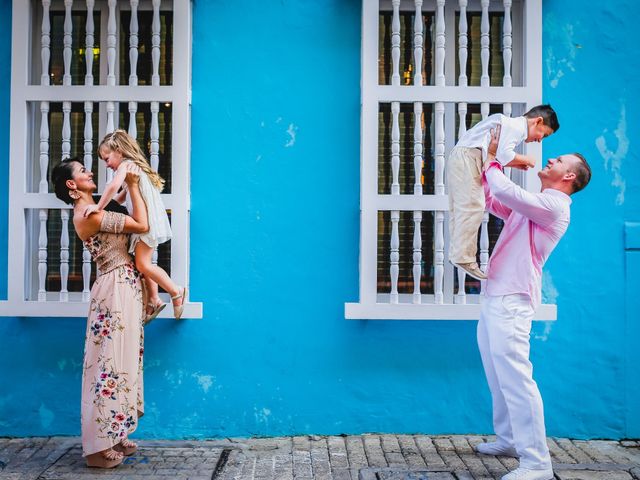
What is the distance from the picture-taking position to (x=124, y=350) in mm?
4090

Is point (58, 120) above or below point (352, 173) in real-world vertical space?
above

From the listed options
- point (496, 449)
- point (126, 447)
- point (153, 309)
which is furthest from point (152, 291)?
point (496, 449)

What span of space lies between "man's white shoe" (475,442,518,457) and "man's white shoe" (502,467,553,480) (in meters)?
0.44

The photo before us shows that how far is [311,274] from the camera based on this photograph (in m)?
4.78

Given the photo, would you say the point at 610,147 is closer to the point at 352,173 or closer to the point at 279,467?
the point at 352,173

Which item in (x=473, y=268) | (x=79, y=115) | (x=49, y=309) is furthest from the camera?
(x=79, y=115)

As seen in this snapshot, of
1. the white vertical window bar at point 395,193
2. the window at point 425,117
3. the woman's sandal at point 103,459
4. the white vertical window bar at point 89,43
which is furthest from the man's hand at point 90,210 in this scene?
the white vertical window bar at point 395,193

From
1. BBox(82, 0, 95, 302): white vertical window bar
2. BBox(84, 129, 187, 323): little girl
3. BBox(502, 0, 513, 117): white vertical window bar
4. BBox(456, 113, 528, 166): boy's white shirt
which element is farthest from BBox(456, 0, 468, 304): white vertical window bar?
BBox(82, 0, 95, 302): white vertical window bar

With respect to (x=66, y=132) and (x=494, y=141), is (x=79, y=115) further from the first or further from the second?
(x=494, y=141)

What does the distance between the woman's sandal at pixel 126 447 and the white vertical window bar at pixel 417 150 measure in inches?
76.7

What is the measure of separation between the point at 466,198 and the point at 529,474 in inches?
58.8

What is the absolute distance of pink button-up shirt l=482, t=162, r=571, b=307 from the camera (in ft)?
12.5

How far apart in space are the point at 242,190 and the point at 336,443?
5.71ft

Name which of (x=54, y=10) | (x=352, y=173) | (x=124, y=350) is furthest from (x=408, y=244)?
(x=54, y=10)
